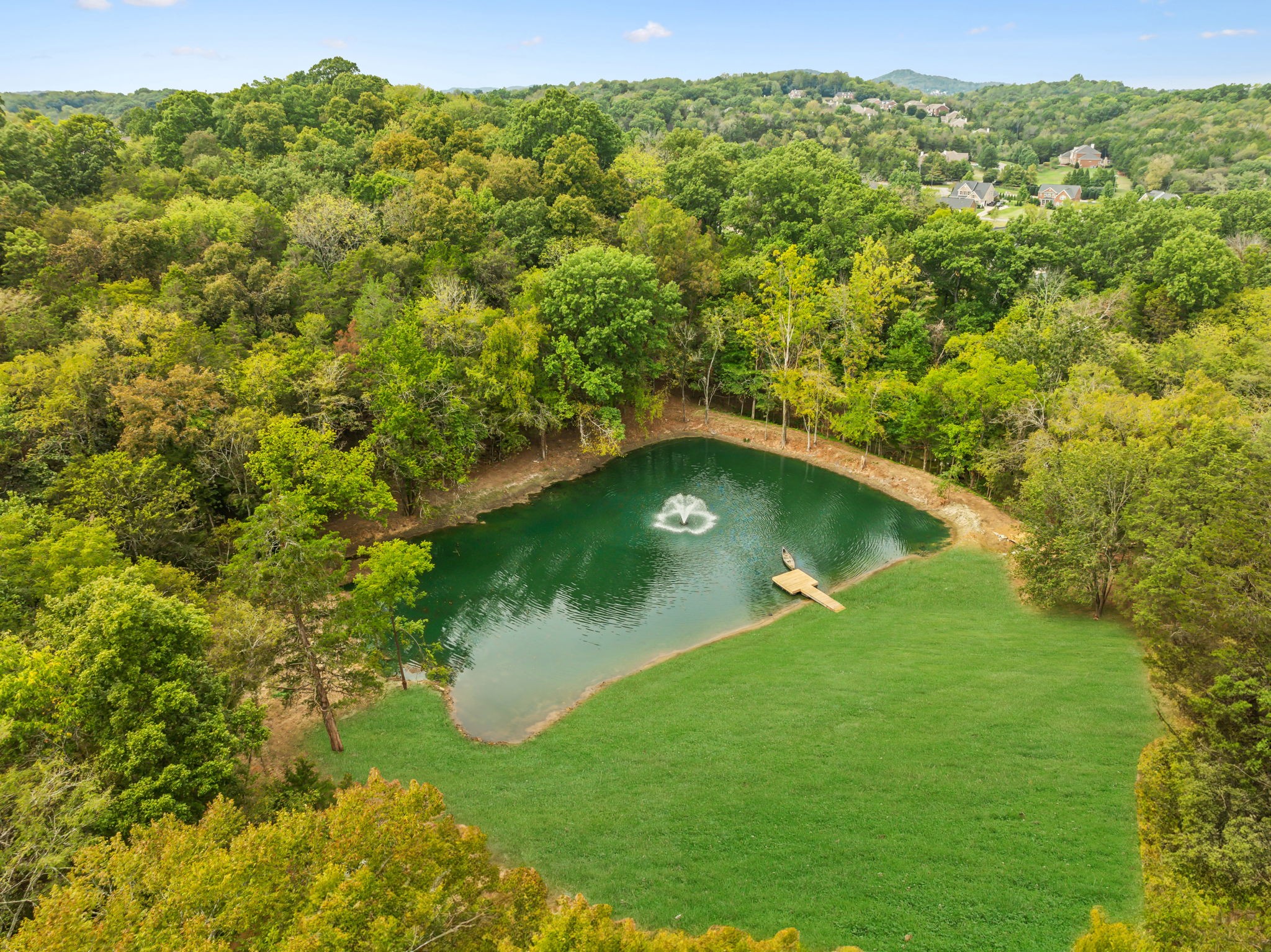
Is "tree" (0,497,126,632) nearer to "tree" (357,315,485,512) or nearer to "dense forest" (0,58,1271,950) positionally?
"dense forest" (0,58,1271,950)

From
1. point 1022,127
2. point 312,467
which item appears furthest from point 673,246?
point 1022,127

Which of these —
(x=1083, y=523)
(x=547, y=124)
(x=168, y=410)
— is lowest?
(x=1083, y=523)

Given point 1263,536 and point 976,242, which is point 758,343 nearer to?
point 976,242

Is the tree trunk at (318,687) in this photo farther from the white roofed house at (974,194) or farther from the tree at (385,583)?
the white roofed house at (974,194)

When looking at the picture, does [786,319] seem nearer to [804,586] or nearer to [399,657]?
[804,586]

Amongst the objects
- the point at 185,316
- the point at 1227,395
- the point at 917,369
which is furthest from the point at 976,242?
the point at 185,316

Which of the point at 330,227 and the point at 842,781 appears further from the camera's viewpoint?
the point at 330,227

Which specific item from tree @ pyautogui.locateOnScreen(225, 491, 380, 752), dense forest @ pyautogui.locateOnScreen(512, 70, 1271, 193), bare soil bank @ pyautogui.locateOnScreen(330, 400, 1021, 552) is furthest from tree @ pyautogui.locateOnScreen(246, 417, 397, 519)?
dense forest @ pyautogui.locateOnScreen(512, 70, 1271, 193)
